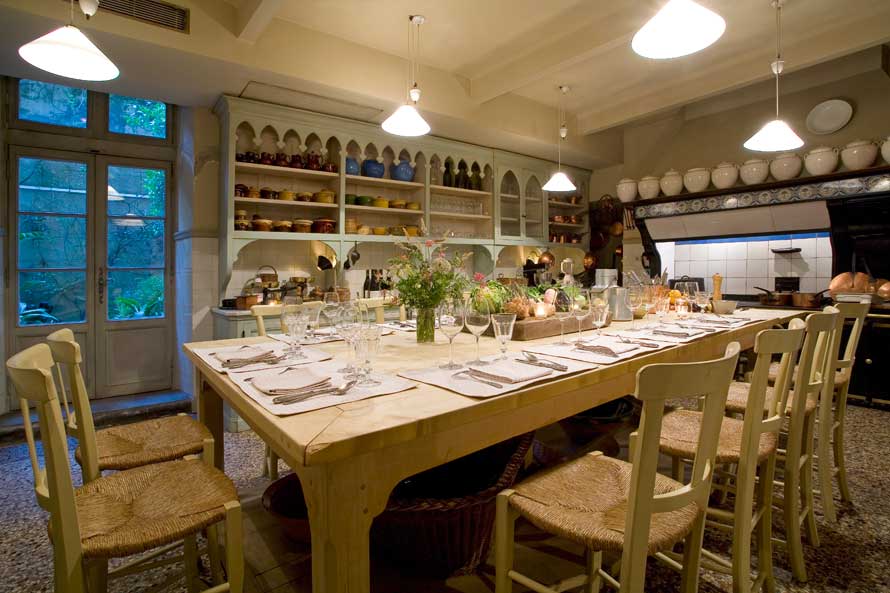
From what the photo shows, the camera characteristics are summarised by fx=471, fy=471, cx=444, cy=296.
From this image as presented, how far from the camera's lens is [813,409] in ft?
6.09

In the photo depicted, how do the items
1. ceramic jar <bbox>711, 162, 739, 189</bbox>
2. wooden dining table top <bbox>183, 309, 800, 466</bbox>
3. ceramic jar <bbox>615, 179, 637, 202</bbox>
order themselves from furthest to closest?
ceramic jar <bbox>615, 179, 637, 202</bbox> → ceramic jar <bbox>711, 162, 739, 189</bbox> → wooden dining table top <bbox>183, 309, 800, 466</bbox>

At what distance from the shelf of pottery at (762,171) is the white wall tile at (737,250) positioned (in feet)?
2.09

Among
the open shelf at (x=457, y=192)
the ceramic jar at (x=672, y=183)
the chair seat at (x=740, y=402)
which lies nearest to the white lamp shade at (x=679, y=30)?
the chair seat at (x=740, y=402)

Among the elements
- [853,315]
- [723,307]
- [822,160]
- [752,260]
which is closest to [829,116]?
[822,160]

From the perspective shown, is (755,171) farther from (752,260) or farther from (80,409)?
(80,409)

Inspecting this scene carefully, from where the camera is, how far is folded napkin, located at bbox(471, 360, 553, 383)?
4.07 ft

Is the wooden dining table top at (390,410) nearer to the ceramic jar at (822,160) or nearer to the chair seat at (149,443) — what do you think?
the chair seat at (149,443)

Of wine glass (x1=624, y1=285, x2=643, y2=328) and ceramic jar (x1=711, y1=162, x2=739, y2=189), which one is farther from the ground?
ceramic jar (x1=711, y1=162, x2=739, y2=189)

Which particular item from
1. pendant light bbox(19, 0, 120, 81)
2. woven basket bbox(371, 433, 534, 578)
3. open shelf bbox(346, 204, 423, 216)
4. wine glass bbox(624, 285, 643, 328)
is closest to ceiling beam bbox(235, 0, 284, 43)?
pendant light bbox(19, 0, 120, 81)

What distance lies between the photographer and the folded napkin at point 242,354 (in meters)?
1.53

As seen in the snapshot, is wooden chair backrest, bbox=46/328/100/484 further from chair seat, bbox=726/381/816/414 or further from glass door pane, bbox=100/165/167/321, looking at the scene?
glass door pane, bbox=100/165/167/321

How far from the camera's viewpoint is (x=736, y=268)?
4812 millimetres

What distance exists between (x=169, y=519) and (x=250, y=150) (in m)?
3.25

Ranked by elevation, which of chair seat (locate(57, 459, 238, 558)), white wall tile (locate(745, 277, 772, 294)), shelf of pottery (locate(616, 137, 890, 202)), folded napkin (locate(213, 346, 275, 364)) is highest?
shelf of pottery (locate(616, 137, 890, 202))
